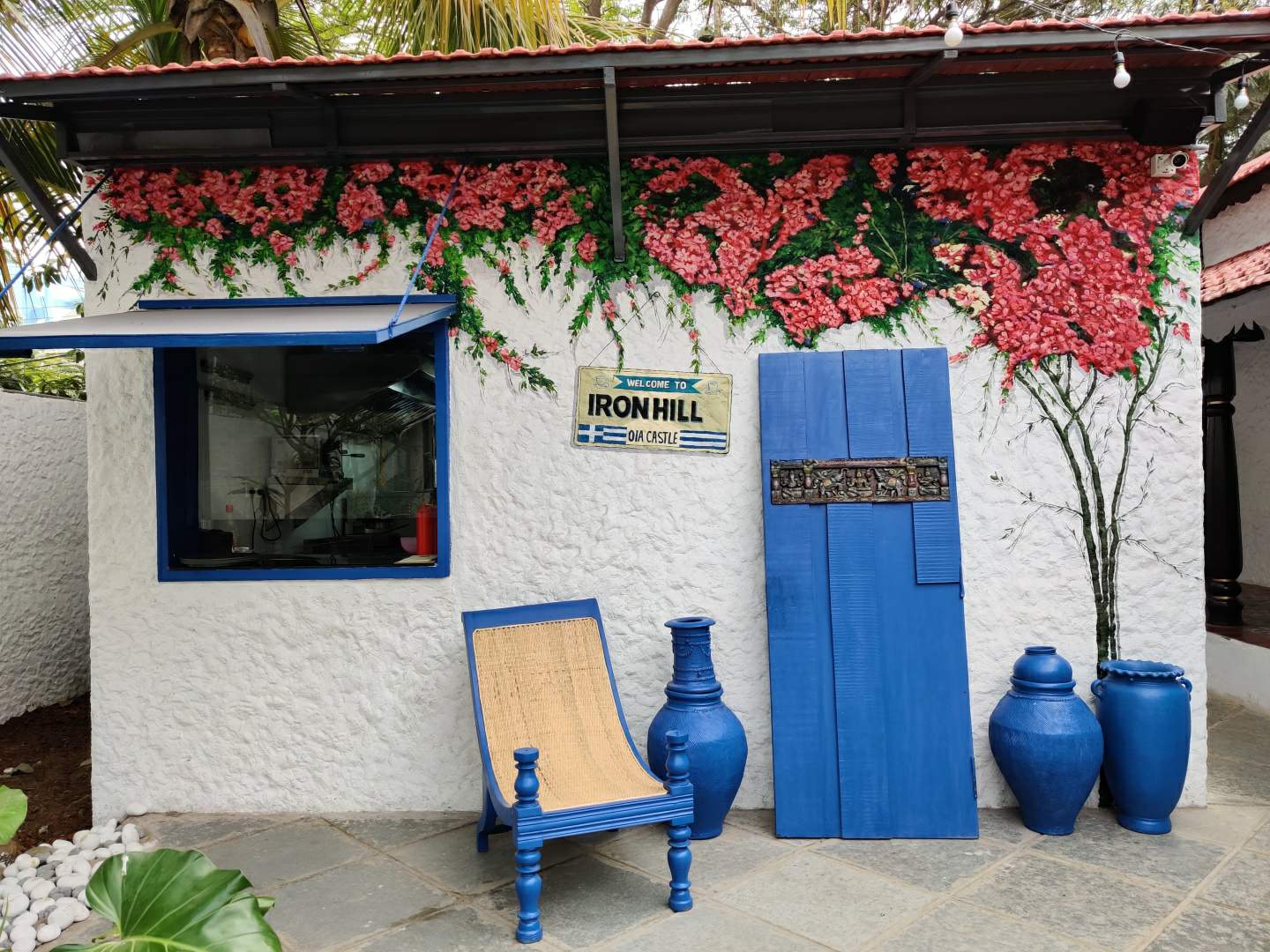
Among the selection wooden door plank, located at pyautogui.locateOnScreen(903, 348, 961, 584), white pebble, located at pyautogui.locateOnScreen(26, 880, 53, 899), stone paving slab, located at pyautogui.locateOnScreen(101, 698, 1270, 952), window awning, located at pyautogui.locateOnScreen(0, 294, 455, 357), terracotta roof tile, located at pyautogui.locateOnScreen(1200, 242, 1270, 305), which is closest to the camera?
stone paving slab, located at pyautogui.locateOnScreen(101, 698, 1270, 952)

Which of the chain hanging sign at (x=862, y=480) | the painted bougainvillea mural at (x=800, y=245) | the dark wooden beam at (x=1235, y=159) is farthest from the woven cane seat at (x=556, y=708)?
the dark wooden beam at (x=1235, y=159)

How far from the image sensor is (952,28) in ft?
10.4

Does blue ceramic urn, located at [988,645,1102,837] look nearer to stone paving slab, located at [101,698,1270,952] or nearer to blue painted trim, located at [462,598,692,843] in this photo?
stone paving slab, located at [101,698,1270,952]

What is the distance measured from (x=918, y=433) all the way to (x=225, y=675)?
3.54 meters

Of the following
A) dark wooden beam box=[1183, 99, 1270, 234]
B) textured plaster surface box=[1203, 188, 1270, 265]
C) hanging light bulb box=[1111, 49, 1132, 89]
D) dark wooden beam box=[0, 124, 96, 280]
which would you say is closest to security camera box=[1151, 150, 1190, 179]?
dark wooden beam box=[1183, 99, 1270, 234]

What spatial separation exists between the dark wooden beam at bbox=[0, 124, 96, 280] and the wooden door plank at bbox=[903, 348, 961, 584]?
4.02 metres

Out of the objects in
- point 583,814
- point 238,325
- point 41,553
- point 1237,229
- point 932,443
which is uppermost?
point 1237,229

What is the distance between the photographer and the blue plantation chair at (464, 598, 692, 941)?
305cm

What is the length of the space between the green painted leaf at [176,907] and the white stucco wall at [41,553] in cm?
438

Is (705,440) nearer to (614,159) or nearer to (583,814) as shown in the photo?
(614,159)

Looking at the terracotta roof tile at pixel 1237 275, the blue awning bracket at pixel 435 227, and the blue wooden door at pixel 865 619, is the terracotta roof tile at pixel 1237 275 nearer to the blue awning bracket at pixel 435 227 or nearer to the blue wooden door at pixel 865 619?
the blue wooden door at pixel 865 619

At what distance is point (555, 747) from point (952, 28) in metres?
3.21

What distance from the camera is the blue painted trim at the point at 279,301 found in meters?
4.23

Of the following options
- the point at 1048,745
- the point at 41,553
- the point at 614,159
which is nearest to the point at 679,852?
the point at 1048,745
